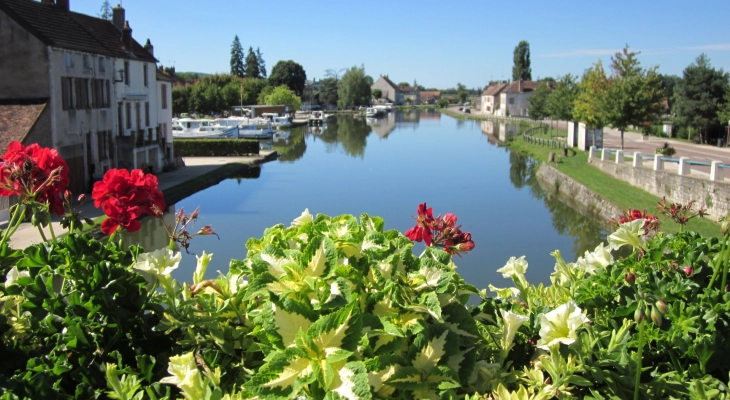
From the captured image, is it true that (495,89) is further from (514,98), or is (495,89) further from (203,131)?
(203,131)

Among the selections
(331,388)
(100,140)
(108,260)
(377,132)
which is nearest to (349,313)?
(331,388)

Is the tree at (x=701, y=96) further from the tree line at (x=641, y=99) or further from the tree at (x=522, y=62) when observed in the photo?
the tree at (x=522, y=62)

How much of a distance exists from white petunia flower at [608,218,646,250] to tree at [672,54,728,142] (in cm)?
4562

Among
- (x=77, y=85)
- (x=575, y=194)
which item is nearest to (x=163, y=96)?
(x=77, y=85)

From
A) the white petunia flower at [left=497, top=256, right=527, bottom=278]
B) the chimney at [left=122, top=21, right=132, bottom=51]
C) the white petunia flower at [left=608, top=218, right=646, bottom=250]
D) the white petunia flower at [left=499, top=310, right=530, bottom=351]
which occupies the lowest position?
the white petunia flower at [left=499, top=310, right=530, bottom=351]

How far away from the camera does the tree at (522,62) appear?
414 ft

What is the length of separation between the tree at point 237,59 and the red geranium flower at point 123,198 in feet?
432

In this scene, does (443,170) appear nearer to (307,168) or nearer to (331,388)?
(307,168)

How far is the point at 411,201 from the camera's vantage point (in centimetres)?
2800

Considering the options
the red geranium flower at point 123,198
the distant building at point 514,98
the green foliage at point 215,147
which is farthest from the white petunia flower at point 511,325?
the distant building at point 514,98

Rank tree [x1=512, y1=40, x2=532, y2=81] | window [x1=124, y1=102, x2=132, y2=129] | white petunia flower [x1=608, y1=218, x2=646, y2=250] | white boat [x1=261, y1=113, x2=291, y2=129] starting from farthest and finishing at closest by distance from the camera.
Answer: tree [x1=512, y1=40, x2=532, y2=81] < white boat [x1=261, y1=113, x2=291, y2=129] < window [x1=124, y1=102, x2=132, y2=129] < white petunia flower [x1=608, y1=218, x2=646, y2=250]

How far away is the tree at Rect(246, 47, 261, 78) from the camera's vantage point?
430 ft

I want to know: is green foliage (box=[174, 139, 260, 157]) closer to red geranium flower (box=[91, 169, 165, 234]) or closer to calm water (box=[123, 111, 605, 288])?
calm water (box=[123, 111, 605, 288])

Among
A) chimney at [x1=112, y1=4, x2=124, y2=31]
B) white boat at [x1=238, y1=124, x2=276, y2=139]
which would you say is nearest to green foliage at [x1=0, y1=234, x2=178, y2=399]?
chimney at [x1=112, y1=4, x2=124, y2=31]
